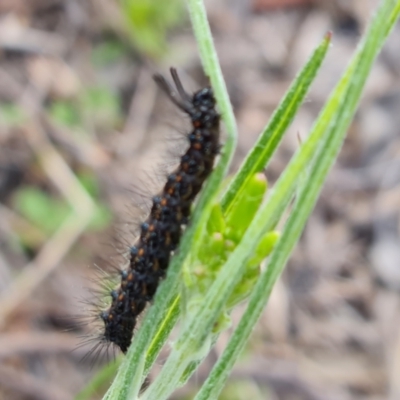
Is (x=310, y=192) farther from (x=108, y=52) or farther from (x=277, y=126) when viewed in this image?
(x=108, y=52)

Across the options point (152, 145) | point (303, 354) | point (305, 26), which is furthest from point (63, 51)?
point (303, 354)

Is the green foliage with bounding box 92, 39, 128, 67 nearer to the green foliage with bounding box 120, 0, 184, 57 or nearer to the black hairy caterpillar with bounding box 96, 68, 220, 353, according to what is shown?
the green foliage with bounding box 120, 0, 184, 57

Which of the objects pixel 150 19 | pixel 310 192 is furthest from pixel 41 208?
pixel 310 192

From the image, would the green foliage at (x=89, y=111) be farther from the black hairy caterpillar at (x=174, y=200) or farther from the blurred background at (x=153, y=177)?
the black hairy caterpillar at (x=174, y=200)

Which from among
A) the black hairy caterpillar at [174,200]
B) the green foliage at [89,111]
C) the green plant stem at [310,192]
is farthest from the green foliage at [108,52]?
the green plant stem at [310,192]

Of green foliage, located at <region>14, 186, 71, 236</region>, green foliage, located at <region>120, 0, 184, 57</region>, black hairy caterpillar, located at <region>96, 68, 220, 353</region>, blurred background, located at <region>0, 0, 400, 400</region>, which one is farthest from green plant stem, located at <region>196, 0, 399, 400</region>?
green foliage, located at <region>120, 0, 184, 57</region>
